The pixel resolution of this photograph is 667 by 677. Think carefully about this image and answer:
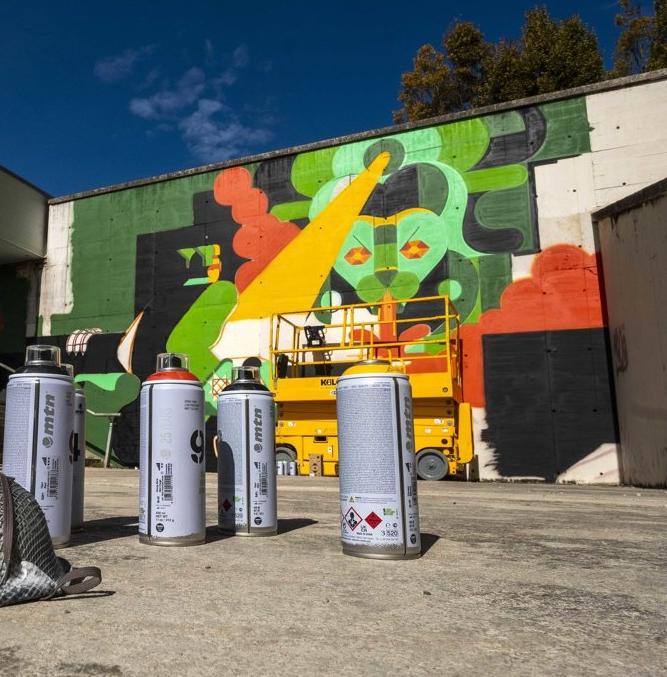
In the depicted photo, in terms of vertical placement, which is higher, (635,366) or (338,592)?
(635,366)

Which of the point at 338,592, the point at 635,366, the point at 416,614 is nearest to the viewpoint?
the point at 416,614

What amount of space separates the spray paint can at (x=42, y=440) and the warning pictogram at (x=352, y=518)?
1.43 m

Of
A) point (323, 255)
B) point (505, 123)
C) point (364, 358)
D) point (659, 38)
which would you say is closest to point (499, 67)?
point (659, 38)

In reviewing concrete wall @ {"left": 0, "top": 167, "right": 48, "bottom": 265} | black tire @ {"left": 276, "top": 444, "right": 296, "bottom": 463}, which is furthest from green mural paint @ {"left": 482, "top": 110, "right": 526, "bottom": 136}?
concrete wall @ {"left": 0, "top": 167, "right": 48, "bottom": 265}

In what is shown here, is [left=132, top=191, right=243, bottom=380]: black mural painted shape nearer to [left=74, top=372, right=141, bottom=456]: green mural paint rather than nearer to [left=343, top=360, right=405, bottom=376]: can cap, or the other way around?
[left=74, top=372, right=141, bottom=456]: green mural paint

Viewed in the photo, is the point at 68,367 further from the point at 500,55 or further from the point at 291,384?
the point at 500,55

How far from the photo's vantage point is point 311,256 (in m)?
12.1

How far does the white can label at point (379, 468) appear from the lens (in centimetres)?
256

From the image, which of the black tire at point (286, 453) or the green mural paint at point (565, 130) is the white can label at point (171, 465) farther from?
the green mural paint at point (565, 130)

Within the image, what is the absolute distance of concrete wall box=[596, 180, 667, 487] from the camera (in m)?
7.95

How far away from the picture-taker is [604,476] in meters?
9.41

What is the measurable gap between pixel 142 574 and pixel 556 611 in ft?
5.22

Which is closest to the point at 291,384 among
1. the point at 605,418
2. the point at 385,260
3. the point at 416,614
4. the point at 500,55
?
the point at 385,260

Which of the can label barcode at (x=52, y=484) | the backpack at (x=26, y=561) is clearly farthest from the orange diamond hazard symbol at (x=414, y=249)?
the backpack at (x=26, y=561)
